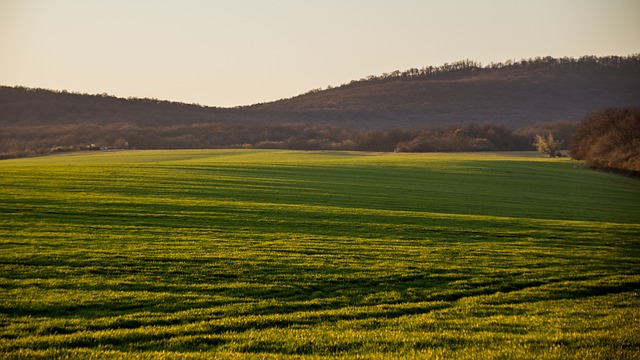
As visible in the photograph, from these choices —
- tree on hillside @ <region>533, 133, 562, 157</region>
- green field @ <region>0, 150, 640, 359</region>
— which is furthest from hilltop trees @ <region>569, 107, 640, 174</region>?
green field @ <region>0, 150, 640, 359</region>

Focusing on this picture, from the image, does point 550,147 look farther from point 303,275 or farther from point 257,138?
point 303,275

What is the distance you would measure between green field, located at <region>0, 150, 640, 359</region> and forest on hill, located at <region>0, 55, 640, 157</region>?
238ft

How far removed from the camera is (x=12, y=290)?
53.3 feet

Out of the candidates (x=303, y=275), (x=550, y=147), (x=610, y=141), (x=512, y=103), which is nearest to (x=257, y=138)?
(x=550, y=147)

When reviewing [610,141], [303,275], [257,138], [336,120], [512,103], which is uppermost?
[512,103]

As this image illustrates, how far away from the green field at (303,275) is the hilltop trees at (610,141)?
35.0 m

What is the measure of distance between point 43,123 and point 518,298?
461 feet

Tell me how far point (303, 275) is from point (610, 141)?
251 feet

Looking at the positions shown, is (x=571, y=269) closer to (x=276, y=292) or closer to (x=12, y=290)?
(x=276, y=292)

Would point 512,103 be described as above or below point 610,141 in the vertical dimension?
above

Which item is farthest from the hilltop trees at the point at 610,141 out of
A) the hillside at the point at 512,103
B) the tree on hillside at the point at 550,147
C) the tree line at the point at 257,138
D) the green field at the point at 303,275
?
the hillside at the point at 512,103

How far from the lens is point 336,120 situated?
596 ft

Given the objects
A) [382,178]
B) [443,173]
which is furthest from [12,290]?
[443,173]

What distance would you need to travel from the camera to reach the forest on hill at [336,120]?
120 meters
